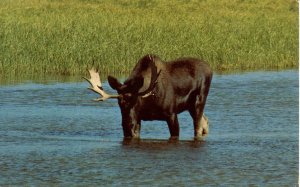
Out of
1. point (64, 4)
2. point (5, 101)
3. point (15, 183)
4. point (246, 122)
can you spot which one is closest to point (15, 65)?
point (5, 101)

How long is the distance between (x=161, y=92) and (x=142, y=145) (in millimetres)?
886

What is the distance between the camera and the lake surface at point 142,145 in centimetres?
1065

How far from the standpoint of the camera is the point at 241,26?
2983cm

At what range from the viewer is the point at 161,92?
1369cm

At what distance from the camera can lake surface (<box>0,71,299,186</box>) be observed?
34.9ft

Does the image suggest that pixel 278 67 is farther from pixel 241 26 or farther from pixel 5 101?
pixel 5 101

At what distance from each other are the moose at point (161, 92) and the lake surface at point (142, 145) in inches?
9.7

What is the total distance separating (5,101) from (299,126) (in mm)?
5795

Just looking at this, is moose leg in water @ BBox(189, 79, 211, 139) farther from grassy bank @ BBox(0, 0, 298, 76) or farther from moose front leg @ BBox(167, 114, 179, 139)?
grassy bank @ BBox(0, 0, 298, 76)

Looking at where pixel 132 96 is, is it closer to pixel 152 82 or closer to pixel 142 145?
pixel 152 82

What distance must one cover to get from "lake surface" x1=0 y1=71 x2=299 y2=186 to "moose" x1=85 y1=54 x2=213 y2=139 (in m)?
0.25

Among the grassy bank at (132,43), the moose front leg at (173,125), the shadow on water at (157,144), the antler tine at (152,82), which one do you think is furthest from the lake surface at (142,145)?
the grassy bank at (132,43)

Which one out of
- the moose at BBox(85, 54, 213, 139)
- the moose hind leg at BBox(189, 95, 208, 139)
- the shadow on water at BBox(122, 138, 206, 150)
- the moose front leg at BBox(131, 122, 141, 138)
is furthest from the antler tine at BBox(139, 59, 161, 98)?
the moose hind leg at BBox(189, 95, 208, 139)

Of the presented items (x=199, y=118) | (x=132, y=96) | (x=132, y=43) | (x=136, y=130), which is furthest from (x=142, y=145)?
(x=132, y=43)
